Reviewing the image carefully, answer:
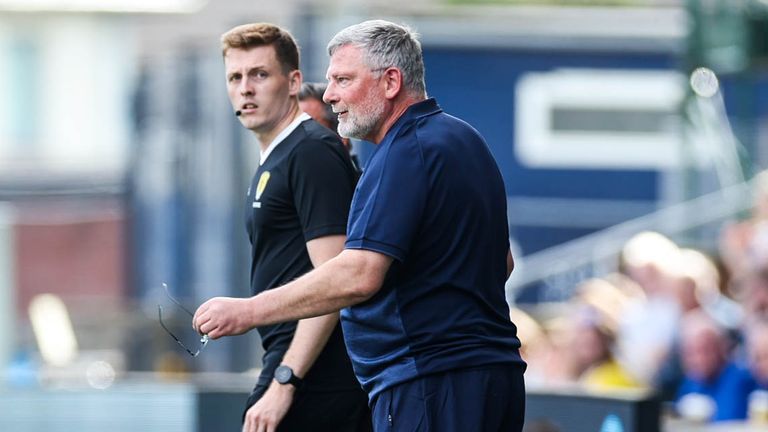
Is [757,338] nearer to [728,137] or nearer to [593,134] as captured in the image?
[728,137]

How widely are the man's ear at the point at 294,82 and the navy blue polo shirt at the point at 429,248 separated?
73 centimetres

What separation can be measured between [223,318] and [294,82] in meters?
1.05

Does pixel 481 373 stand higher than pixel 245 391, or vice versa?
pixel 481 373

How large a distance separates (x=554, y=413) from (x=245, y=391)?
1.37m

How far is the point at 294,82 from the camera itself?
18.3ft

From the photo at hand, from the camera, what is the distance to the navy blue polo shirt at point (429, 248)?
4773 millimetres

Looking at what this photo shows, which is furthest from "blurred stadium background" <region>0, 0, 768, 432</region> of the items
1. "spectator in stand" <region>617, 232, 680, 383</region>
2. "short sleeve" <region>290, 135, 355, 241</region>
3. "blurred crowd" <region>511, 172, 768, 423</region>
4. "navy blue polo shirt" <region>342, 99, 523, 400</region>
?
"navy blue polo shirt" <region>342, 99, 523, 400</region>

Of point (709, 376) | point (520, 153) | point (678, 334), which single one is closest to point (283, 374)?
point (709, 376)

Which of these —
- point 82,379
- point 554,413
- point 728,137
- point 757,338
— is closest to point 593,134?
point 728,137

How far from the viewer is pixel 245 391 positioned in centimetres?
754

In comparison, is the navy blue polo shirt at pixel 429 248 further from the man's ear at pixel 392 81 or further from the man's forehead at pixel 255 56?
the man's forehead at pixel 255 56

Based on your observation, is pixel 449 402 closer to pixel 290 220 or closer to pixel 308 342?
pixel 308 342

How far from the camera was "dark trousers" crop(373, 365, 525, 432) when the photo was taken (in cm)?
482

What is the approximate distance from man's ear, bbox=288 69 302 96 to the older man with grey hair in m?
0.61
